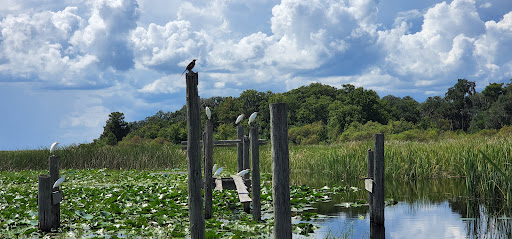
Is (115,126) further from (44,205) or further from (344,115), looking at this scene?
(44,205)

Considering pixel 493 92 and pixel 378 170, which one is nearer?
pixel 378 170

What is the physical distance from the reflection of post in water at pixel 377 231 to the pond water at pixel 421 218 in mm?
21

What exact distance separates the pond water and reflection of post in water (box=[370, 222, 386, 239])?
2cm

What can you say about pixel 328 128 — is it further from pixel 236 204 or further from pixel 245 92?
pixel 236 204

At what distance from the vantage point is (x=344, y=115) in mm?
56625

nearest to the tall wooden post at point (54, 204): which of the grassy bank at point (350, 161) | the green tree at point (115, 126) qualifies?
the grassy bank at point (350, 161)

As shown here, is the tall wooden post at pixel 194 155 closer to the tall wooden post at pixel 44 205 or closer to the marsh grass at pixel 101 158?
the tall wooden post at pixel 44 205

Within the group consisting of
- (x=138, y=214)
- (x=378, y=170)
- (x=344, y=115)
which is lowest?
(x=138, y=214)

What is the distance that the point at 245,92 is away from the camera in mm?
63031

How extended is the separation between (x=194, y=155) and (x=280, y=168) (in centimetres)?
127

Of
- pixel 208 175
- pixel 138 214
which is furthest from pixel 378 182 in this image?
pixel 138 214

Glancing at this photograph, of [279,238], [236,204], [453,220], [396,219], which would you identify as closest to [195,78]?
[279,238]

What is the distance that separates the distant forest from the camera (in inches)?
2063

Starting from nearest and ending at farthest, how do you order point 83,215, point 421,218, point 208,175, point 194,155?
1. point 194,155
2. point 83,215
3. point 208,175
4. point 421,218
